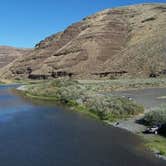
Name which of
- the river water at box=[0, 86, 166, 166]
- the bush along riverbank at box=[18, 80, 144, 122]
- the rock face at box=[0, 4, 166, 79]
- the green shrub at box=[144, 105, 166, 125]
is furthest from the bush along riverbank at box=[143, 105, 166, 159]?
the rock face at box=[0, 4, 166, 79]

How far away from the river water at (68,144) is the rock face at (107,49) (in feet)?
221

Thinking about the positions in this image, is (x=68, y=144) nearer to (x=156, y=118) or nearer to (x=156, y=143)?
(x=156, y=143)

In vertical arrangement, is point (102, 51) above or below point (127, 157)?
above

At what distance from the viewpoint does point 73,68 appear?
11894 cm

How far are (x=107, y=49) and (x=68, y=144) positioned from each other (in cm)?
10282

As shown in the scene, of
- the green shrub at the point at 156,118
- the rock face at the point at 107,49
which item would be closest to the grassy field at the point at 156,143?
the green shrub at the point at 156,118

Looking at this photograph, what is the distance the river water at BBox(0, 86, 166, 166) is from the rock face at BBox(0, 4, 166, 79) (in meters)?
67.3

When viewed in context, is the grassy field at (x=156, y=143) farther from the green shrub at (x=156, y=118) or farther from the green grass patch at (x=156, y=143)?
the green shrub at (x=156, y=118)

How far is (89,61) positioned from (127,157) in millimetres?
99607

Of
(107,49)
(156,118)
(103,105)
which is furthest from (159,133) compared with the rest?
(107,49)

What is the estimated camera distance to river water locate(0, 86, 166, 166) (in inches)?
800

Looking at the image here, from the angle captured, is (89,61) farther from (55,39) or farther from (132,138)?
(132,138)

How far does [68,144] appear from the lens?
953 inches

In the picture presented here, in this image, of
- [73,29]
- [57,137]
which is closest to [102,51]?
[73,29]
